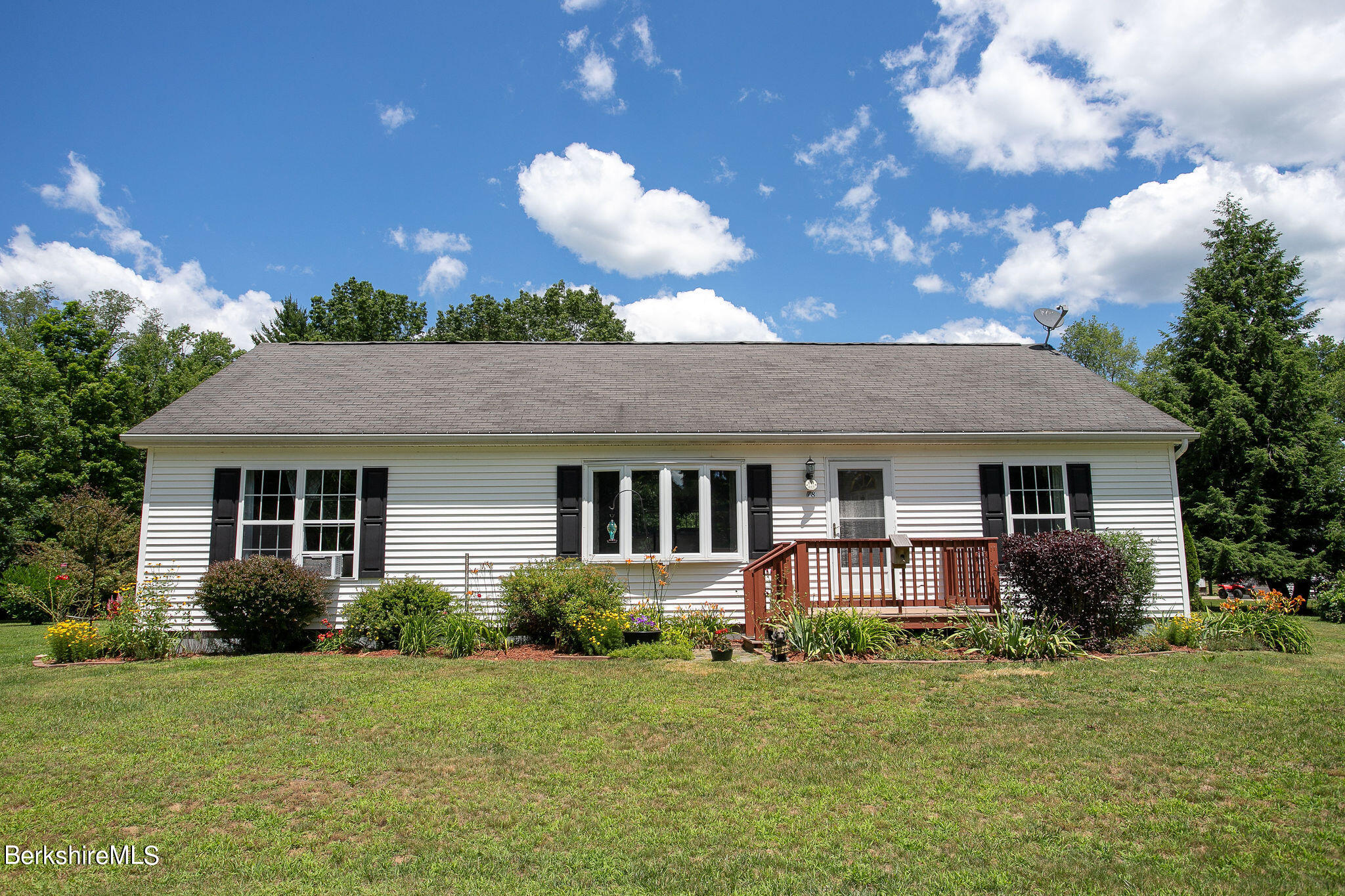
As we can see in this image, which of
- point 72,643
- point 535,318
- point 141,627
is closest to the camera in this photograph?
point 72,643

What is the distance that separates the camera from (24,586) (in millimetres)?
14258

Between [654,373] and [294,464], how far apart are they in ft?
19.1

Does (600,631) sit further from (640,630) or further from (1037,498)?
(1037,498)

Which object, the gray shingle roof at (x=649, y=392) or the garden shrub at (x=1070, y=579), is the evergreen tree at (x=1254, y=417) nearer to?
the gray shingle roof at (x=649, y=392)

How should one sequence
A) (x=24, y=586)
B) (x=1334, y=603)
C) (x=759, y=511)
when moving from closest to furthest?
(x=759, y=511), (x=1334, y=603), (x=24, y=586)

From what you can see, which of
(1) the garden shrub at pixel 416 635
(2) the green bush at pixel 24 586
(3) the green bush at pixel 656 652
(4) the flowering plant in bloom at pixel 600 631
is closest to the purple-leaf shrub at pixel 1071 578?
(3) the green bush at pixel 656 652

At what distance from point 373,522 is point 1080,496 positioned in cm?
1022

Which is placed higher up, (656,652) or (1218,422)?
(1218,422)

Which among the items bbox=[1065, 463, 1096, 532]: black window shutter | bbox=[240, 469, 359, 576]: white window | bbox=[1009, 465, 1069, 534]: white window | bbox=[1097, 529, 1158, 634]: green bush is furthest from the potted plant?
bbox=[1065, 463, 1096, 532]: black window shutter

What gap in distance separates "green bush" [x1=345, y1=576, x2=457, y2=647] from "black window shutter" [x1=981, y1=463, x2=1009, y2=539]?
7712mm

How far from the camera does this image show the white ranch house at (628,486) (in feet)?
32.9

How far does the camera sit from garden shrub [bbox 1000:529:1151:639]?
8422mm

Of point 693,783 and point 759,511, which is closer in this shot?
point 693,783

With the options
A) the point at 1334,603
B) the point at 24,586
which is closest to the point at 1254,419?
the point at 1334,603
